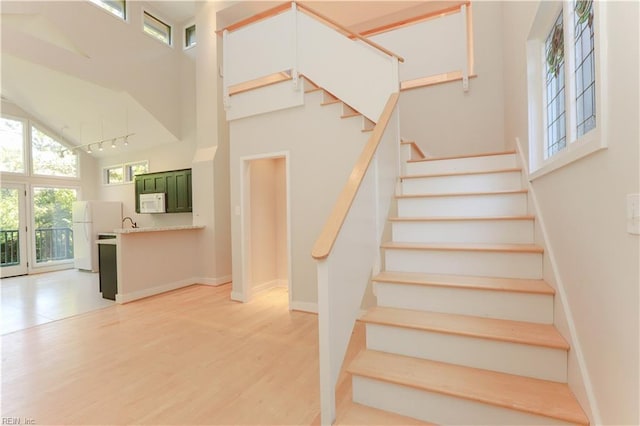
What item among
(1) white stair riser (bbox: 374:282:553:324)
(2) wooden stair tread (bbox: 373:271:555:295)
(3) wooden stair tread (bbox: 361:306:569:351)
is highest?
(2) wooden stair tread (bbox: 373:271:555:295)

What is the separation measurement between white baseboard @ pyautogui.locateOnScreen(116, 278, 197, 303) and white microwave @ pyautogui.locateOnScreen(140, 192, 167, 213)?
197 cm

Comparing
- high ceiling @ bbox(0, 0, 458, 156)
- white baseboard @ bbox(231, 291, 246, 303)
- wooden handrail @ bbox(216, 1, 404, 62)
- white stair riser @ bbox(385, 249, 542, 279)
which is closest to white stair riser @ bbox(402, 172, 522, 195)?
white stair riser @ bbox(385, 249, 542, 279)

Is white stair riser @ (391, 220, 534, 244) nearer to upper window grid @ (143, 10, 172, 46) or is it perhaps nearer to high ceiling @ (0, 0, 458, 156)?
high ceiling @ (0, 0, 458, 156)

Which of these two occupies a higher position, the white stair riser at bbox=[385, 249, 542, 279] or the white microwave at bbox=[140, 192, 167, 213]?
the white microwave at bbox=[140, 192, 167, 213]

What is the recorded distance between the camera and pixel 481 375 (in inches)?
63.1

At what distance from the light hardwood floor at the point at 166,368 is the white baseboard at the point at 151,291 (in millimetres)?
436

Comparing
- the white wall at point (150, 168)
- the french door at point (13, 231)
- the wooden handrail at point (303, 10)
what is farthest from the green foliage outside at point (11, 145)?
the wooden handrail at point (303, 10)

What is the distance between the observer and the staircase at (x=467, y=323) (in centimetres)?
149

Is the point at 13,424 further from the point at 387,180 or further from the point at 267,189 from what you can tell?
the point at 267,189

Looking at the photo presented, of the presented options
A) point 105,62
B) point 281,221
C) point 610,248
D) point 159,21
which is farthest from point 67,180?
point 610,248

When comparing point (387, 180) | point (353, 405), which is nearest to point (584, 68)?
point (387, 180)

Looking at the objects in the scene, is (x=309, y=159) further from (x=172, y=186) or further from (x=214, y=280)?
(x=172, y=186)

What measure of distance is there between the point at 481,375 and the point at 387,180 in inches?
62.7

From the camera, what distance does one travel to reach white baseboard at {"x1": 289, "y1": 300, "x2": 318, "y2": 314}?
12.1 ft
